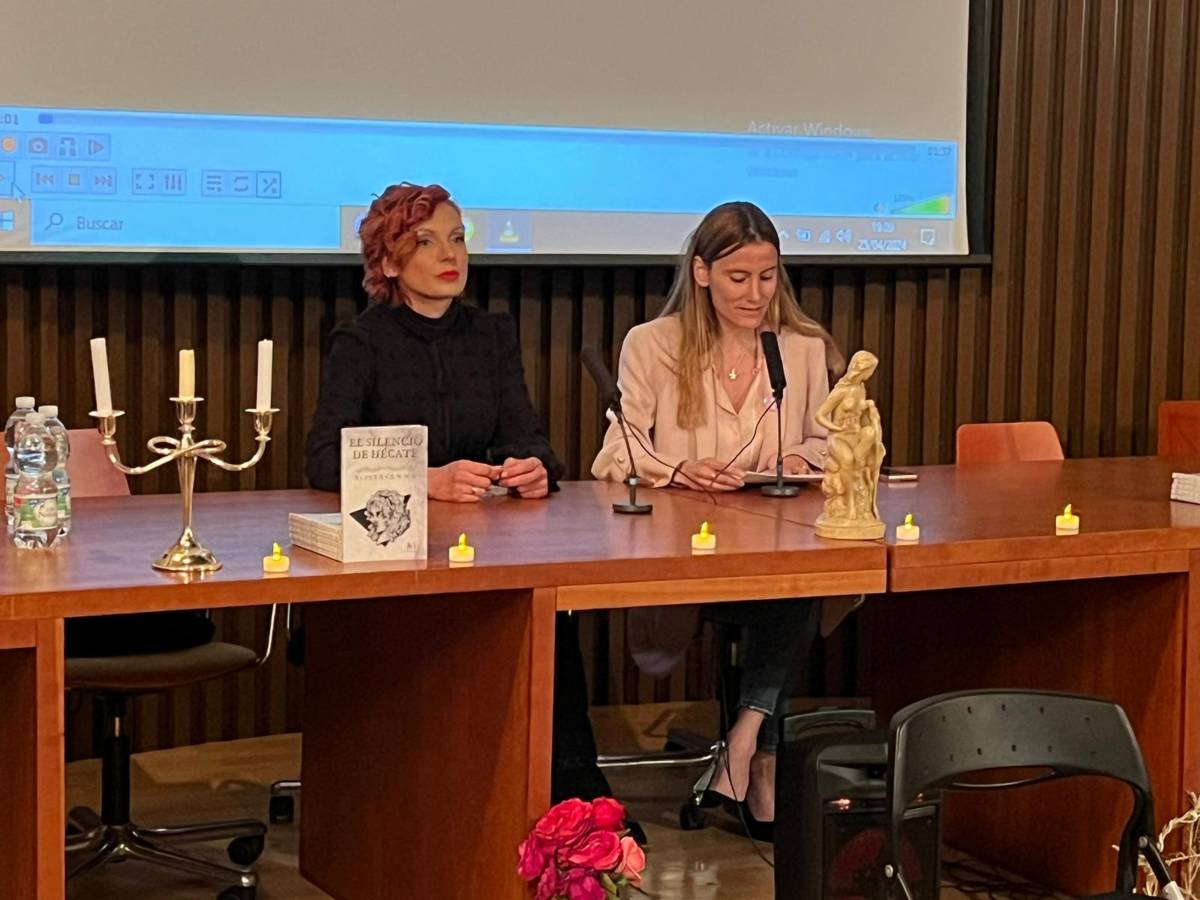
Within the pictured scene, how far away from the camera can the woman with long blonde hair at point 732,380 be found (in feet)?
12.9

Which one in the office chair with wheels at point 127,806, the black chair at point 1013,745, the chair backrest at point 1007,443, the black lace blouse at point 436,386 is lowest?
the office chair with wheels at point 127,806

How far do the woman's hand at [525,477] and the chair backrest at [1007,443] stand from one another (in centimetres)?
136

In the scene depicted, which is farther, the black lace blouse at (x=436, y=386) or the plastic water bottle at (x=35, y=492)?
the black lace blouse at (x=436, y=386)

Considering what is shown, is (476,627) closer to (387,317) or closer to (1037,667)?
(387,317)

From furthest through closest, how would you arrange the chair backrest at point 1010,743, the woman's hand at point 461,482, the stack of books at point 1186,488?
1. the stack of books at point 1186,488
2. the woman's hand at point 461,482
3. the chair backrest at point 1010,743

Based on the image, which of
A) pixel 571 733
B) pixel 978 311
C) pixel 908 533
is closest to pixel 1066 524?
pixel 908 533

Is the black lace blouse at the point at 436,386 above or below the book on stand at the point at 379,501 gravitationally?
above

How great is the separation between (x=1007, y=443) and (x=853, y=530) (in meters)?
1.68

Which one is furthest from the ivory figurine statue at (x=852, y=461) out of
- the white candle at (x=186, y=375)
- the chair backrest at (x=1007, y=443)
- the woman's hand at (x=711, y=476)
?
the chair backrest at (x=1007, y=443)

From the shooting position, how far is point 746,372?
13.7ft

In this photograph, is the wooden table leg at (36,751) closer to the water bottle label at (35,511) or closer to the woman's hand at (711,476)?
the water bottle label at (35,511)

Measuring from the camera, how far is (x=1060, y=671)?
3662 mm

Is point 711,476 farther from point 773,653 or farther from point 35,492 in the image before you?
point 35,492

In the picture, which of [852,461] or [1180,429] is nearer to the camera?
[852,461]
